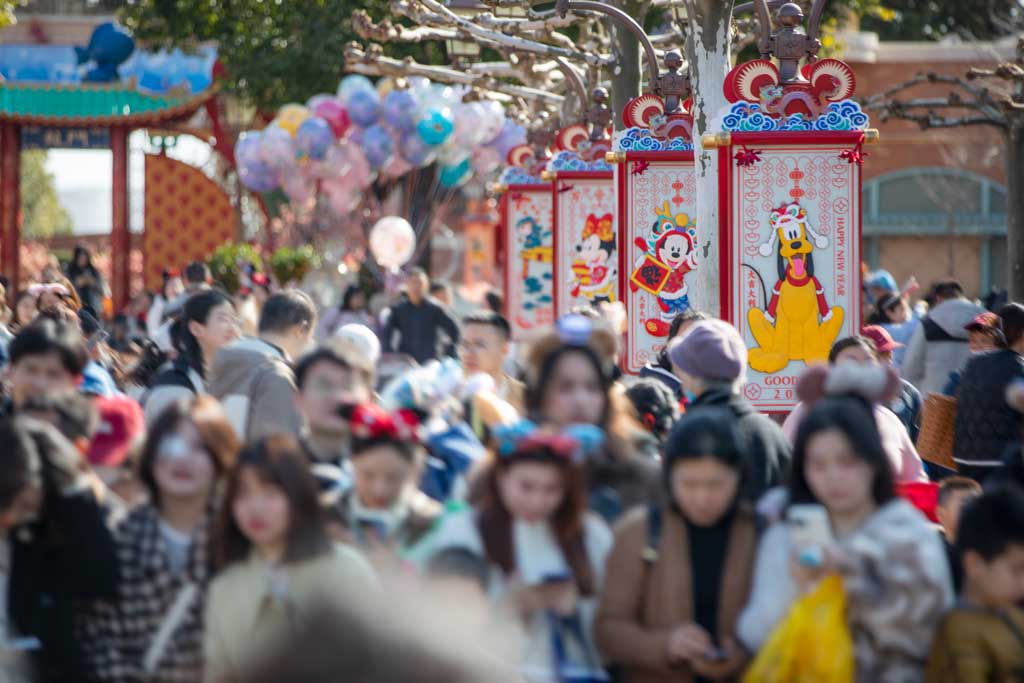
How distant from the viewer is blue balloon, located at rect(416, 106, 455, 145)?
82.0 ft

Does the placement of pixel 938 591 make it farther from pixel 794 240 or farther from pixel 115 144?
pixel 115 144

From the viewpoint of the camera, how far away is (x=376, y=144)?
82.1 ft

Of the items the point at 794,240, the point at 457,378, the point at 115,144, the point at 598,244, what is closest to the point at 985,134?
the point at 115,144

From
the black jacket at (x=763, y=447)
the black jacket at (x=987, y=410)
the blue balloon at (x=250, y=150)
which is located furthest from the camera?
the blue balloon at (x=250, y=150)

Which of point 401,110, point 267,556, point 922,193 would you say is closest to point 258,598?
point 267,556

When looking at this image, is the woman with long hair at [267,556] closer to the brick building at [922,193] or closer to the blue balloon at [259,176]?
the blue balloon at [259,176]

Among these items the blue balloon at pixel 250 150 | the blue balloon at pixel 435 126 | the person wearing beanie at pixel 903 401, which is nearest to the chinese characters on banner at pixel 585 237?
the person wearing beanie at pixel 903 401

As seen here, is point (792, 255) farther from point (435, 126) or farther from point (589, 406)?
point (435, 126)

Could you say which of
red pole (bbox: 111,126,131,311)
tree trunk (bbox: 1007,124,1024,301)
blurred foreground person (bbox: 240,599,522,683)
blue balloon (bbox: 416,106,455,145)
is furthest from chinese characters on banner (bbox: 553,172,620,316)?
red pole (bbox: 111,126,131,311)

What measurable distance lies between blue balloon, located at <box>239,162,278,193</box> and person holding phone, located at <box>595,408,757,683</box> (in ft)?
71.1

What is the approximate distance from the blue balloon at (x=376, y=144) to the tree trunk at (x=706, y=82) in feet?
43.2

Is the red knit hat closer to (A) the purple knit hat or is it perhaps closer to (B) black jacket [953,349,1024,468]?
(A) the purple knit hat

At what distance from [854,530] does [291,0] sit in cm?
2366

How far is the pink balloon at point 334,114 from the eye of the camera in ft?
82.6
